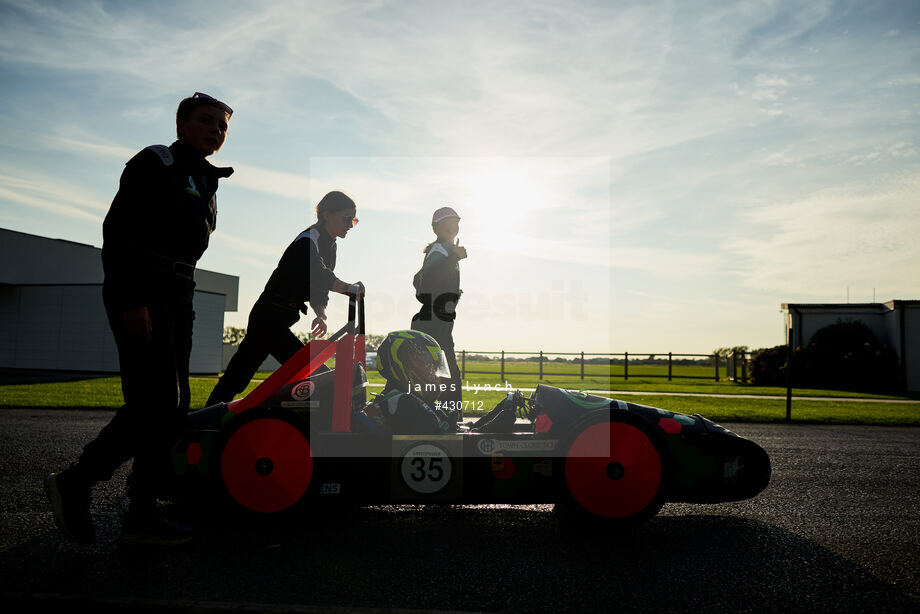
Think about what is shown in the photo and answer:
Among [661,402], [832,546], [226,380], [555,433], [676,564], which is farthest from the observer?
[661,402]

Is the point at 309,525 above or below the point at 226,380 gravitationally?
below

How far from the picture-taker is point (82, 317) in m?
25.3

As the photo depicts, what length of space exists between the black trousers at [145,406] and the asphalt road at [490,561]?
1.17 feet

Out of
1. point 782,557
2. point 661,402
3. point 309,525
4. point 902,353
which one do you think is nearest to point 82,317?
point 661,402

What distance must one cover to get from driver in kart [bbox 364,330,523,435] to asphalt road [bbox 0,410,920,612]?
56 centimetres

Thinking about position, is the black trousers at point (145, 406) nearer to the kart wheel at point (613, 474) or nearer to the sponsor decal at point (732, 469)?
the kart wheel at point (613, 474)

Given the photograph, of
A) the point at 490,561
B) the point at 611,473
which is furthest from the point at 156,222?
the point at 611,473

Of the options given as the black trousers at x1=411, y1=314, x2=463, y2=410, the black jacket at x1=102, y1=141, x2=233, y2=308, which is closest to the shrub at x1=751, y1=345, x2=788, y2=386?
the black trousers at x1=411, y1=314, x2=463, y2=410

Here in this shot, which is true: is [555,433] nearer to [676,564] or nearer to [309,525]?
[676,564]

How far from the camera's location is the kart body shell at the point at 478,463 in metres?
2.98

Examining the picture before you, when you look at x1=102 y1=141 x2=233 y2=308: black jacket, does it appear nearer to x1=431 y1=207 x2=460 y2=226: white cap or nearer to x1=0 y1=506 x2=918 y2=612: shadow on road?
x1=0 y1=506 x2=918 y2=612: shadow on road

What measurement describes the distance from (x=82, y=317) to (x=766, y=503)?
28096mm

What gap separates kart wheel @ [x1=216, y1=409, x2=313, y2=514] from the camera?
3053mm

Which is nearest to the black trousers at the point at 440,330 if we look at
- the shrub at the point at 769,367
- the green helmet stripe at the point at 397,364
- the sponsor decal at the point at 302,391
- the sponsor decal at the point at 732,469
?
the green helmet stripe at the point at 397,364
